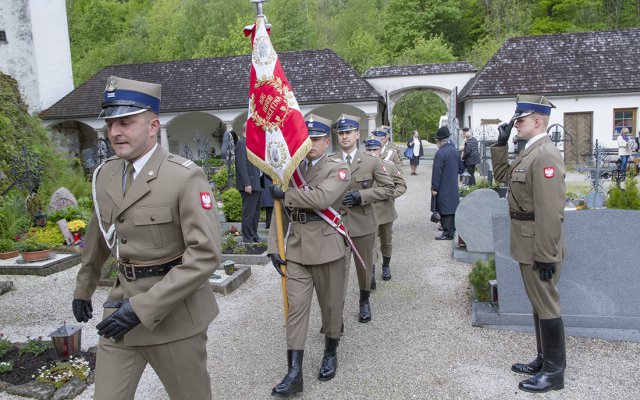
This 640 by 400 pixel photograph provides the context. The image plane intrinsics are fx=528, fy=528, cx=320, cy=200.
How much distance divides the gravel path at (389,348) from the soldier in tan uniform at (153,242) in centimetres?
169

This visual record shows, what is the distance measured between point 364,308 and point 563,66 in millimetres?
22821

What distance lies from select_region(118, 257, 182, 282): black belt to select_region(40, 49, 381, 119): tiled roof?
22485mm

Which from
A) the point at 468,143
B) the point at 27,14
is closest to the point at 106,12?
the point at 27,14

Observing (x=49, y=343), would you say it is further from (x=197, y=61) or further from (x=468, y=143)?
(x=197, y=61)

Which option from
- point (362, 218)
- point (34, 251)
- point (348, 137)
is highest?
point (348, 137)

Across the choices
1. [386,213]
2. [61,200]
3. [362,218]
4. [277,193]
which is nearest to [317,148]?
[277,193]

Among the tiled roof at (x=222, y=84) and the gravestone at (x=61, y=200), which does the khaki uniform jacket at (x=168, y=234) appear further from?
the tiled roof at (x=222, y=84)

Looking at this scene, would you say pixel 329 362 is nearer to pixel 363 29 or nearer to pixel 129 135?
pixel 129 135

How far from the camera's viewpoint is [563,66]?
24703 millimetres

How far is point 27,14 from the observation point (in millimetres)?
25734

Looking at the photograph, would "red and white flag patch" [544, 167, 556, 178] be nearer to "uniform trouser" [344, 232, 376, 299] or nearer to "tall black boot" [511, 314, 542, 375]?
"tall black boot" [511, 314, 542, 375]

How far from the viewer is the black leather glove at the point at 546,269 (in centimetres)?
415

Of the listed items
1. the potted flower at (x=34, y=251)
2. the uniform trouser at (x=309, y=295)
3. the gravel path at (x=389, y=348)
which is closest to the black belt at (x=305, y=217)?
the uniform trouser at (x=309, y=295)

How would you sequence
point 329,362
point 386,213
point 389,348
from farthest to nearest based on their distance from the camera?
1. point 386,213
2. point 389,348
3. point 329,362
